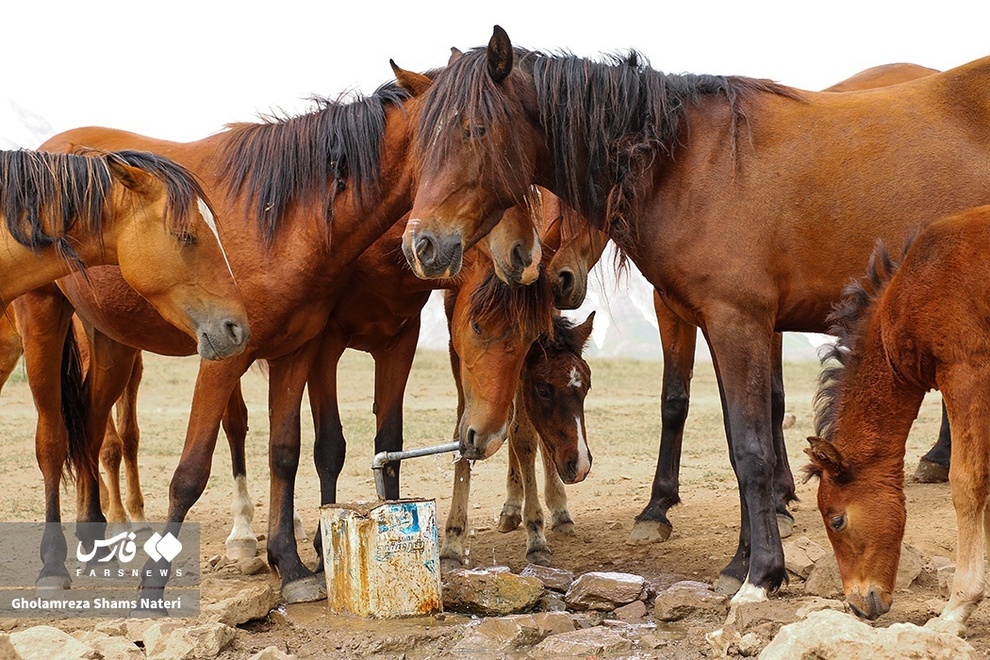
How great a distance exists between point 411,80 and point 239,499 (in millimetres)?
3545

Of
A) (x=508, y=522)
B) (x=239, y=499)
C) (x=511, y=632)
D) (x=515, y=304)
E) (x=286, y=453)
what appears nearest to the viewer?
(x=511, y=632)

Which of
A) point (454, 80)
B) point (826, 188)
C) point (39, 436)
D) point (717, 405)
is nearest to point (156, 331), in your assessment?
point (39, 436)

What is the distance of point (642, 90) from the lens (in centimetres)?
567

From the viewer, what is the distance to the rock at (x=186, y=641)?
457 cm

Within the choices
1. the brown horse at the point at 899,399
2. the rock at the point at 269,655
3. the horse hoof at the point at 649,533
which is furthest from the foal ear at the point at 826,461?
the rock at the point at 269,655

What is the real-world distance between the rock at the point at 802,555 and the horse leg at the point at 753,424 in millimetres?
551

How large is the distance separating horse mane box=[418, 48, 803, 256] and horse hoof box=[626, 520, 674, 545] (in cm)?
Answer: 250

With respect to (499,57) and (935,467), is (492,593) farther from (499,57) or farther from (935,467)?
(935,467)

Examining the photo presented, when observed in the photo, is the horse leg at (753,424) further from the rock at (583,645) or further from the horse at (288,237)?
the horse at (288,237)

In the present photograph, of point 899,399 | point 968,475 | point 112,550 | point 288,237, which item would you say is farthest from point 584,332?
point 112,550

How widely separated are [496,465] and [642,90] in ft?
21.6

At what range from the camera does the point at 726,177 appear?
548 cm

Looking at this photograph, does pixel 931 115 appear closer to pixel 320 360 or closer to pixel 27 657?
pixel 320 360

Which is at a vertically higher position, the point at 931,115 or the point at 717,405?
the point at 931,115
